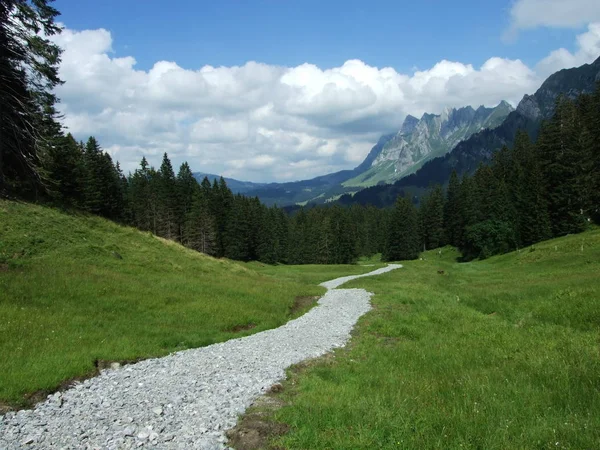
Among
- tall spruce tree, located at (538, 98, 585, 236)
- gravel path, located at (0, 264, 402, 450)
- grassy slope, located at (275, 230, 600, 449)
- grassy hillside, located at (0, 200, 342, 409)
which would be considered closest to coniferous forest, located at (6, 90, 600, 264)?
tall spruce tree, located at (538, 98, 585, 236)

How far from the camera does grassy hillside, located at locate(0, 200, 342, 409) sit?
42.4 feet

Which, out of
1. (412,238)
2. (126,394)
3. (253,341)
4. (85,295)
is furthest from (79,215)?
(412,238)

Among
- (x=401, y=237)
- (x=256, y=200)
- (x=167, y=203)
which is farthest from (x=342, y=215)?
(x=167, y=203)

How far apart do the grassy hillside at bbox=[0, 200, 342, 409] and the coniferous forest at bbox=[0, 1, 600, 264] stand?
8833mm

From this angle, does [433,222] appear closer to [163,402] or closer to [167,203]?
[167,203]

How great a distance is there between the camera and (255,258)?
Result: 109 meters

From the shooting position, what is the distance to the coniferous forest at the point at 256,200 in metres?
34.5

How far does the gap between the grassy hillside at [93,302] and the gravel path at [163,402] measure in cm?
129

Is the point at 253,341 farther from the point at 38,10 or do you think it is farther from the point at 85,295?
the point at 38,10

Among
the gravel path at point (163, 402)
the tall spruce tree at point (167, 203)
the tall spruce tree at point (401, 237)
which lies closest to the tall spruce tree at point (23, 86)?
the gravel path at point (163, 402)

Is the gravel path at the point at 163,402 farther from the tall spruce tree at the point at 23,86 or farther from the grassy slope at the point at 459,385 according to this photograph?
the tall spruce tree at the point at 23,86

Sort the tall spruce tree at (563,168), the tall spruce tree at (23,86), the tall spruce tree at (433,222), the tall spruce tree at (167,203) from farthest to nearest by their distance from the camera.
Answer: the tall spruce tree at (433,222) < the tall spruce tree at (167,203) < the tall spruce tree at (563,168) < the tall spruce tree at (23,86)

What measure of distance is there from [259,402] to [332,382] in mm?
2287

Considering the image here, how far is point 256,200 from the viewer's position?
408 feet
